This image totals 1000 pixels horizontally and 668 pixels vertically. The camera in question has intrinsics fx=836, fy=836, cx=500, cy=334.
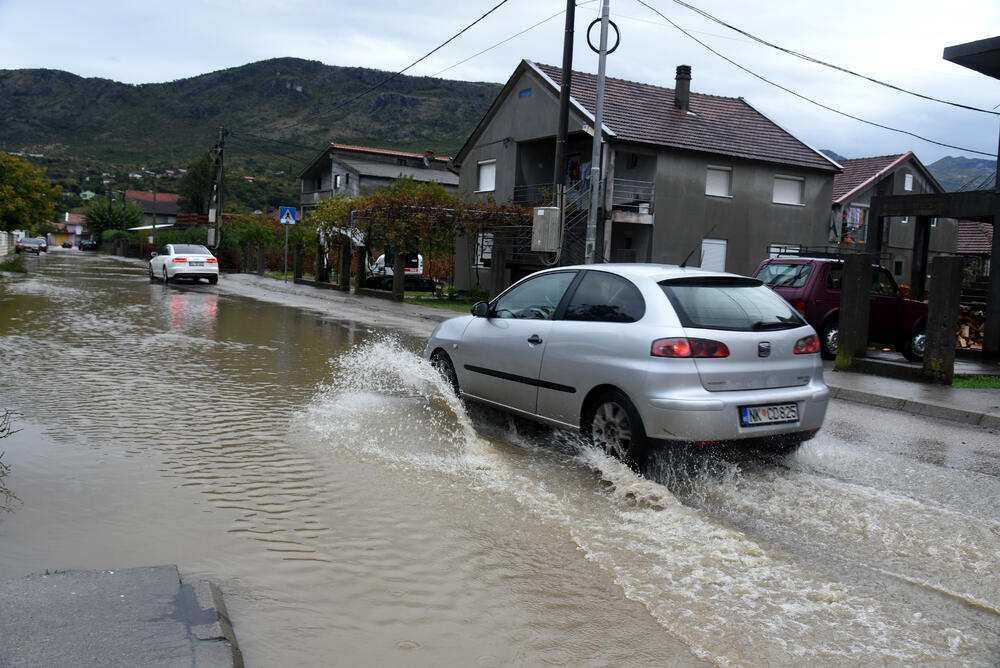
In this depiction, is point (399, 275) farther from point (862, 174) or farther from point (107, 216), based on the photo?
point (107, 216)

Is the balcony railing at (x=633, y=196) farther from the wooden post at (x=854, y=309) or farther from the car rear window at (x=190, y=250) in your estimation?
the wooden post at (x=854, y=309)

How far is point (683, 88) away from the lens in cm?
3028

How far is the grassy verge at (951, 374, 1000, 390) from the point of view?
1130 centimetres

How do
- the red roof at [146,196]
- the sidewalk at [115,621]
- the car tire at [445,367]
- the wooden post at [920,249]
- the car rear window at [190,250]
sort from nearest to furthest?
the sidewalk at [115,621], the car tire at [445,367], the wooden post at [920,249], the car rear window at [190,250], the red roof at [146,196]

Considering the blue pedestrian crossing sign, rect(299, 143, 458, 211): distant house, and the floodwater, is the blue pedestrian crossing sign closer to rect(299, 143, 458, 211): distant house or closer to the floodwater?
rect(299, 143, 458, 211): distant house

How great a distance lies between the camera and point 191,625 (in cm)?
316

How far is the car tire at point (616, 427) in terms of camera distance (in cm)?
565

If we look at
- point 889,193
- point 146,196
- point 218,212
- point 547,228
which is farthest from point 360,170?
point 146,196

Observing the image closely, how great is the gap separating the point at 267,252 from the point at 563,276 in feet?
130

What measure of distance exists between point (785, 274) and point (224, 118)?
302 feet

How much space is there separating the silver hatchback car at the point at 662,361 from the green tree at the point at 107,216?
89.9 m

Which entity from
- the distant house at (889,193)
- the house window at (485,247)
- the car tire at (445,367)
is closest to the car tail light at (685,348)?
the car tire at (445,367)

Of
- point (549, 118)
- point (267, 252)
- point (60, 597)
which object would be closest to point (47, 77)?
point (267, 252)

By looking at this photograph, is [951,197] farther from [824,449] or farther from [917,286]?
[824,449]
